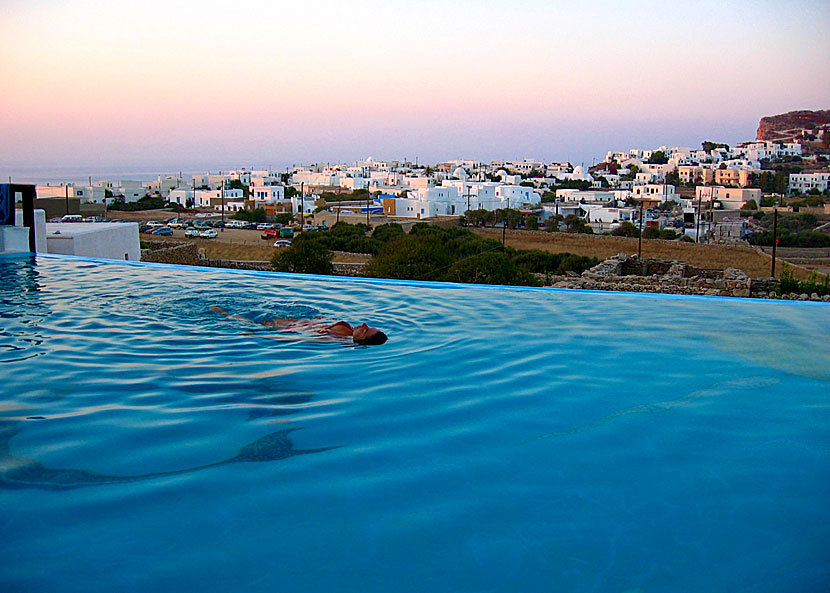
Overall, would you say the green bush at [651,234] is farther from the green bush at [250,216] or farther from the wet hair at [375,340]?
the wet hair at [375,340]

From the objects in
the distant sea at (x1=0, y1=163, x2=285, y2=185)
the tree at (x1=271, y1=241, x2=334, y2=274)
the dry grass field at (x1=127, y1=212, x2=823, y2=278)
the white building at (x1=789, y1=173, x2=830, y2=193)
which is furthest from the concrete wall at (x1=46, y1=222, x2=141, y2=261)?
the distant sea at (x1=0, y1=163, x2=285, y2=185)

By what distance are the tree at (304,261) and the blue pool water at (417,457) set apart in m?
11.7

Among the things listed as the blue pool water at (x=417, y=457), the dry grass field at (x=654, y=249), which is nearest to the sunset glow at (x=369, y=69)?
the dry grass field at (x=654, y=249)

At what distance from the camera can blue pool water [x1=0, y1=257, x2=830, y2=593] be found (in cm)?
193

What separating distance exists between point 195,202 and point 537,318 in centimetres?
6127

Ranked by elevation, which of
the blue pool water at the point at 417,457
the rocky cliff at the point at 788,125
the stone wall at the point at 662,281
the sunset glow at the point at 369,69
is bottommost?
the stone wall at the point at 662,281

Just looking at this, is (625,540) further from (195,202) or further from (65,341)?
(195,202)

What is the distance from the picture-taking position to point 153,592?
178 centimetres

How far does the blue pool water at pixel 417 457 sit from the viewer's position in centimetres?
193

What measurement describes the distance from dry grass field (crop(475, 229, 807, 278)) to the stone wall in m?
6.15

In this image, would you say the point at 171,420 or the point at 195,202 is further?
the point at 195,202

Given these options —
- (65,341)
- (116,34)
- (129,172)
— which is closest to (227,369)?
(65,341)

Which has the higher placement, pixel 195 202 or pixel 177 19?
pixel 177 19

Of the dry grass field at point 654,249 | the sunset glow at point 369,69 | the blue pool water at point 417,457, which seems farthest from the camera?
the dry grass field at point 654,249
